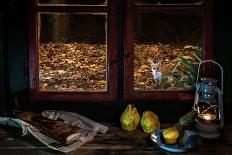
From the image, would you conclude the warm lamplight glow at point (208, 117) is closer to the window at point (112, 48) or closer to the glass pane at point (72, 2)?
the window at point (112, 48)

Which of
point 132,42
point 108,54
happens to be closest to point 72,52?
point 108,54

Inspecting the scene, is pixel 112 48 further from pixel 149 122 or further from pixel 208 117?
pixel 208 117

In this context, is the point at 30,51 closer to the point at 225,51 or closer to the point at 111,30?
the point at 111,30

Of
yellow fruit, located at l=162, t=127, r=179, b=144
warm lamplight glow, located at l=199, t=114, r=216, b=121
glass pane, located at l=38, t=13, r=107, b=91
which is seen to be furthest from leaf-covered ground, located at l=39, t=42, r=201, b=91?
yellow fruit, located at l=162, t=127, r=179, b=144

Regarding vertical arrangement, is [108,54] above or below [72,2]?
below

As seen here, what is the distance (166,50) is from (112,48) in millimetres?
343

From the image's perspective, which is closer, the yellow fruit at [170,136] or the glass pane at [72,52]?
the yellow fruit at [170,136]

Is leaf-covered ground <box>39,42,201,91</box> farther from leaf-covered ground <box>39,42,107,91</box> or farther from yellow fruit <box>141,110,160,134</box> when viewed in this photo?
yellow fruit <box>141,110,160,134</box>

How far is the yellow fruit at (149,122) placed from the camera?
2916mm

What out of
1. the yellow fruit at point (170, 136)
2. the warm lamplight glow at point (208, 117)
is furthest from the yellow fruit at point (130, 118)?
the warm lamplight glow at point (208, 117)

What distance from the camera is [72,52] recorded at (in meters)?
3.07

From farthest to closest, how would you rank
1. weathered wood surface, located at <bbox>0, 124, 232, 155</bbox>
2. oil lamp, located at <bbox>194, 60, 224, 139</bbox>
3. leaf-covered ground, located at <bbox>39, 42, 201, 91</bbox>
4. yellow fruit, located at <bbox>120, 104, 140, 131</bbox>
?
1. leaf-covered ground, located at <bbox>39, 42, 201, 91</bbox>
2. yellow fruit, located at <bbox>120, 104, 140, 131</bbox>
3. oil lamp, located at <bbox>194, 60, 224, 139</bbox>
4. weathered wood surface, located at <bbox>0, 124, 232, 155</bbox>

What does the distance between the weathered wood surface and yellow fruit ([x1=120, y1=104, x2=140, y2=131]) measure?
4cm

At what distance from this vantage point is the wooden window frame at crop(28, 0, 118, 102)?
2.99 m
